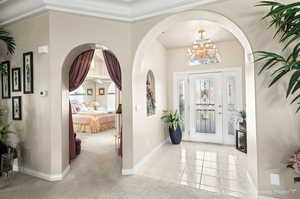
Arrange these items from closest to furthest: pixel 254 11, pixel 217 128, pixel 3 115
A: pixel 254 11 < pixel 3 115 < pixel 217 128

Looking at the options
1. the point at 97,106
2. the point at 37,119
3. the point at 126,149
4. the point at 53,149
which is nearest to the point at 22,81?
the point at 37,119

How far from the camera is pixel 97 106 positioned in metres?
9.45

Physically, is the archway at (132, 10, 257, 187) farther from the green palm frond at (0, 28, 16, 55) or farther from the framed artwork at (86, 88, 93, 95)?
the framed artwork at (86, 88, 93, 95)

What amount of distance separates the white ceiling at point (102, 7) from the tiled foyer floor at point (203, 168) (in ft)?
9.27

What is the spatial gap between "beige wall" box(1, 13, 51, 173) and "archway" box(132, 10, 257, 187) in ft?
4.88

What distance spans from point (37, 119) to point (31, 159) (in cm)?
75

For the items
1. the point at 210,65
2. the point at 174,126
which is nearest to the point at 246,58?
the point at 210,65

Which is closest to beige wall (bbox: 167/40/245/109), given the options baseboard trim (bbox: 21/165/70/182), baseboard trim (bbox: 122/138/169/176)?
baseboard trim (bbox: 122/138/169/176)

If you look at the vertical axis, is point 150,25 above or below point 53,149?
above

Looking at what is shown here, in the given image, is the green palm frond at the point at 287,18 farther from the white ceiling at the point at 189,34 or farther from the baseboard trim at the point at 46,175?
the baseboard trim at the point at 46,175

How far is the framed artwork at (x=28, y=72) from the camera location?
2842mm

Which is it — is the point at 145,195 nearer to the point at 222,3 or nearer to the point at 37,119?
the point at 37,119

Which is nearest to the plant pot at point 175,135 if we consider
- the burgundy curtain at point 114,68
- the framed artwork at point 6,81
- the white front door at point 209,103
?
the white front door at point 209,103

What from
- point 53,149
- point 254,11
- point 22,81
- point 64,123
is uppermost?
point 254,11
